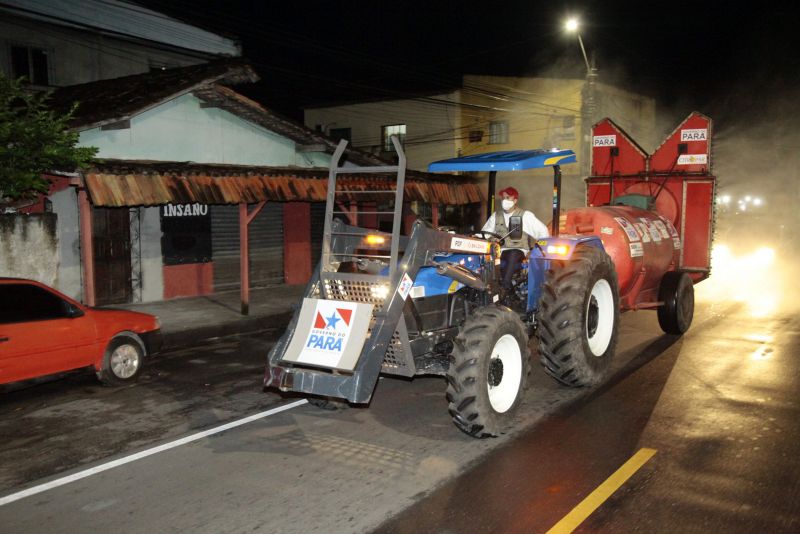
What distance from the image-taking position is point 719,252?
27453 mm

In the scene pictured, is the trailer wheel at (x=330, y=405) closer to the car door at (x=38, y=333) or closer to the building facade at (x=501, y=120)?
the car door at (x=38, y=333)

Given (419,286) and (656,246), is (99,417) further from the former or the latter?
(656,246)

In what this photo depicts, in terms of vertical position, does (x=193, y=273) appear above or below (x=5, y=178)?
below

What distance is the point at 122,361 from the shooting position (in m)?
8.62

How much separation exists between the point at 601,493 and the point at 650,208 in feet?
26.5

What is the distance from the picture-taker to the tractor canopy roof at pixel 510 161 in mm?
6965

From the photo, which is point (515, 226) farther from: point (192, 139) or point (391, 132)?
point (391, 132)

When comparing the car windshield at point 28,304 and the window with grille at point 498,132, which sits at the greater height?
the window with grille at point 498,132

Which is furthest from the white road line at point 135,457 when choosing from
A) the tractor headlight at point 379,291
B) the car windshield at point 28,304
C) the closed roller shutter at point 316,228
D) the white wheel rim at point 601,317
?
the closed roller shutter at point 316,228

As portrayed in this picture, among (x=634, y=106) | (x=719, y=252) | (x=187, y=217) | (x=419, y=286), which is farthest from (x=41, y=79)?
(x=634, y=106)

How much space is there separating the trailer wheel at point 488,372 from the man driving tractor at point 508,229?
4.24 ft

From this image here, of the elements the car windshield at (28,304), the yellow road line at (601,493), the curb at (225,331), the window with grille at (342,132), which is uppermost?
the window with grille at (342,132)

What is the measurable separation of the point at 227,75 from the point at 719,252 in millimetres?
22081

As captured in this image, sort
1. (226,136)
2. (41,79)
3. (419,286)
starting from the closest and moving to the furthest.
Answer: (419,286), (226,136), (41,79)
